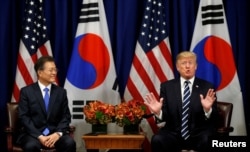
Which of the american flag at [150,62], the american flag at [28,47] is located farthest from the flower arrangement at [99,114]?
the american flag at [28,47]

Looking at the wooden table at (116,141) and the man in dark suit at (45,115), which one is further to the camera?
the wooden table at (116,141)

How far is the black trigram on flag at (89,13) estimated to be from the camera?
567 centimetres

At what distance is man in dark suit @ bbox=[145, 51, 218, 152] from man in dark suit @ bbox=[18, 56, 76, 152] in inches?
37.9

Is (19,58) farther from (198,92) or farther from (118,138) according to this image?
(198,92)

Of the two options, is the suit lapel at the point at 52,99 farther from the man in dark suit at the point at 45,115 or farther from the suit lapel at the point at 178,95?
the suit lapel at the point at 178,95

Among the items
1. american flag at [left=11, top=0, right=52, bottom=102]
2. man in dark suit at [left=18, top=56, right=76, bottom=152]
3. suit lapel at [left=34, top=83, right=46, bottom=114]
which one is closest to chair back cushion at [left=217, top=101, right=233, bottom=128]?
man in dark suit at [left=18, top=56, right=76, bottom=152]

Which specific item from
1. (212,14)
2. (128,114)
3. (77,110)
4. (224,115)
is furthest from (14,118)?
(212,14)

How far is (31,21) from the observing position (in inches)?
223

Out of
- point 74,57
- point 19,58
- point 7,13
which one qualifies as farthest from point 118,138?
point 7,13

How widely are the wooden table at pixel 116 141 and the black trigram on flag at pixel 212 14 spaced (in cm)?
180

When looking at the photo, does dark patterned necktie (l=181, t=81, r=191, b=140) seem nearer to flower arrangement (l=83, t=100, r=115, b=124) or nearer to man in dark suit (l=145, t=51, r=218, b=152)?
man in dark suit (l=145, t=51, r=218, b=152)

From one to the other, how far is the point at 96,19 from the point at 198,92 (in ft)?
5.84

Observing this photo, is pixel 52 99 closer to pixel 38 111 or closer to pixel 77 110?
pixel 38 111

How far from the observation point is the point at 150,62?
562 centimetres
